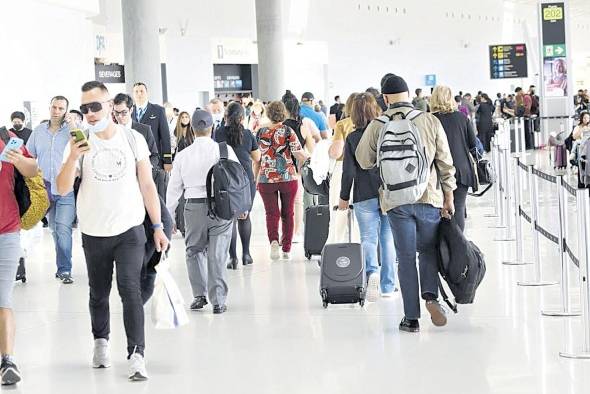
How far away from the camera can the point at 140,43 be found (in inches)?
913

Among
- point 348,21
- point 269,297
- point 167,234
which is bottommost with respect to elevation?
point 269,297

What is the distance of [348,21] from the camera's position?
44500 millimetres

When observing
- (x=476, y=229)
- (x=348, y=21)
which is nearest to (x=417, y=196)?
(x=476, y=229)

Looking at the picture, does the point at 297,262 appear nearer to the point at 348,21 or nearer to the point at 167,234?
the point at 167,234

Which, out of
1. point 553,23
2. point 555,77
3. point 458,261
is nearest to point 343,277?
point 458,261

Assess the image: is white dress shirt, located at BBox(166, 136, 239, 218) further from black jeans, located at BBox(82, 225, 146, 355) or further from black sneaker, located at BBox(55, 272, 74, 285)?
black sneaker, located at BBox(55, 272, 74, 285)

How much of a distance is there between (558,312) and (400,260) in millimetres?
1282

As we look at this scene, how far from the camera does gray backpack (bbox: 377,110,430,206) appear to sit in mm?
7180

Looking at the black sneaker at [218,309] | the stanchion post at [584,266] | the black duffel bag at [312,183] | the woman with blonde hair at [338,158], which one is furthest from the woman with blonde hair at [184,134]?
the stanchion post at [584,266]

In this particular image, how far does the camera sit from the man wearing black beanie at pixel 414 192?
7.21 meters

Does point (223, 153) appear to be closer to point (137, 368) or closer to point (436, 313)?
point (436, 313)

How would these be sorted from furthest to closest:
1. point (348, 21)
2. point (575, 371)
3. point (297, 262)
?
point (348, 21)
point (297, 262)
point (575, 371)

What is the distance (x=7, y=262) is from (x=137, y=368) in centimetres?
96

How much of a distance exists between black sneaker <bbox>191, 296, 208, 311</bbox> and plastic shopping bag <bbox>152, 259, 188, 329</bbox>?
7.31 feet
